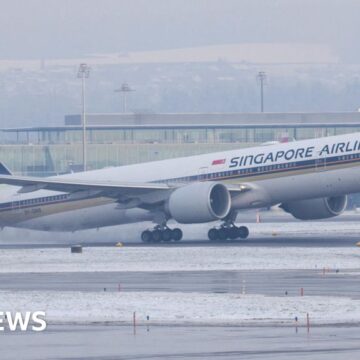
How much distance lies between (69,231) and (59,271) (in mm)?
23690

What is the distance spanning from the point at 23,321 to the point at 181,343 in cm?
507

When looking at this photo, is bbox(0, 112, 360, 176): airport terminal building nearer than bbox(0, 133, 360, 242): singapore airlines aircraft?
No

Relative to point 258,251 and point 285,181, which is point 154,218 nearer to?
point 285,181

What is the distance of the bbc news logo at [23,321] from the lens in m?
26.6

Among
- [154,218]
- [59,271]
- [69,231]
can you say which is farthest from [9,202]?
[59,271]

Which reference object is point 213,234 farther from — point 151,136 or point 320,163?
point 151,136

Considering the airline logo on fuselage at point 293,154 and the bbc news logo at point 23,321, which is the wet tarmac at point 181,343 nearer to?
the bbc news logo at point 23,321

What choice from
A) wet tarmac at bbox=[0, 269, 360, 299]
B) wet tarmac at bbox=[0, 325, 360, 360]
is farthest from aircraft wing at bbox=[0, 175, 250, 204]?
wet tarmac at bbox=[0, 325, 360, 360]

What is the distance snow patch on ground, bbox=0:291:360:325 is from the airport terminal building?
99153mm

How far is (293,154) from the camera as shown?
58750mm

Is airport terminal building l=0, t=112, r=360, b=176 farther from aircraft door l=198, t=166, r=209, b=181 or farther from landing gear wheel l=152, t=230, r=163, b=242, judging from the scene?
landing gear wheel l=152, t=230, r=163, b=242

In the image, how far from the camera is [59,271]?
4306cm

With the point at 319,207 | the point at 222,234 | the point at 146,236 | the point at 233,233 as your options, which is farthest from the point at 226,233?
the point at 319,207

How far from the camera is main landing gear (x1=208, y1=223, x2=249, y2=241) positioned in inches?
2449
